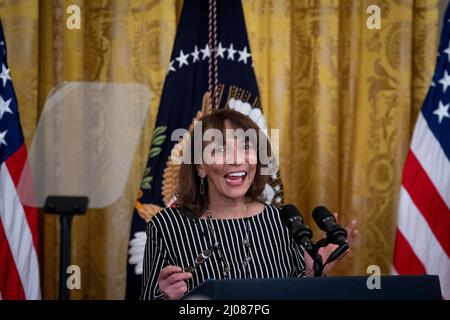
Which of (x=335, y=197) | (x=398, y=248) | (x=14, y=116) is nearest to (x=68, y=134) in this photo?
(x=14, y=116)

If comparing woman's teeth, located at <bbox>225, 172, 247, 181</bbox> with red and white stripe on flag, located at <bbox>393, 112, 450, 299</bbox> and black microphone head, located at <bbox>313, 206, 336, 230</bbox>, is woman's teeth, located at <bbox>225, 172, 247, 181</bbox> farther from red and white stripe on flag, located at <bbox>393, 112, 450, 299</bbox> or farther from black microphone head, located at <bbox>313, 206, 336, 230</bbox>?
red and white stripe on flag, located at <bbox>393, 112, 450, 299</bbox>

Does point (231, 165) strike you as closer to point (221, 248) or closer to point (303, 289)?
point (221, 248)

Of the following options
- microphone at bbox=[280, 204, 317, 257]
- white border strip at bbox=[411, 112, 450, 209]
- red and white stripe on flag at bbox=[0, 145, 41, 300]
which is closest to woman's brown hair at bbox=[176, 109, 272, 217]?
microphone at bbox=[280, 204, 317, 257]

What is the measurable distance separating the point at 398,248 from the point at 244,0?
59.4 inches

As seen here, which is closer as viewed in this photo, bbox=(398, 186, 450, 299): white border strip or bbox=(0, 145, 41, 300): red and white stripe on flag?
bbox=(0, 145, 41, 300): red and white stripe on flag

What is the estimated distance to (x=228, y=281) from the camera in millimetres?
1298

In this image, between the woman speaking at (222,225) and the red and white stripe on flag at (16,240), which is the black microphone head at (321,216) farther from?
the red and white stripe on flag at (16,240)

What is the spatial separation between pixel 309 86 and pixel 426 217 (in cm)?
92

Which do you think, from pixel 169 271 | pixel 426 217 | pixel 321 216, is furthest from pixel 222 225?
pixel 426 217

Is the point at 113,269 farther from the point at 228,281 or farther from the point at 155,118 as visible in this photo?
the point at 228,281

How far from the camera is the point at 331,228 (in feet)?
5.40

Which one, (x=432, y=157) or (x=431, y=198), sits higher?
(x=432, y=157)

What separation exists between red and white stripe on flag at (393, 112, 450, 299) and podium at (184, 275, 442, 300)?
158 cm

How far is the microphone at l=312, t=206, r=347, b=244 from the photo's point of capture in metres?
1.62
